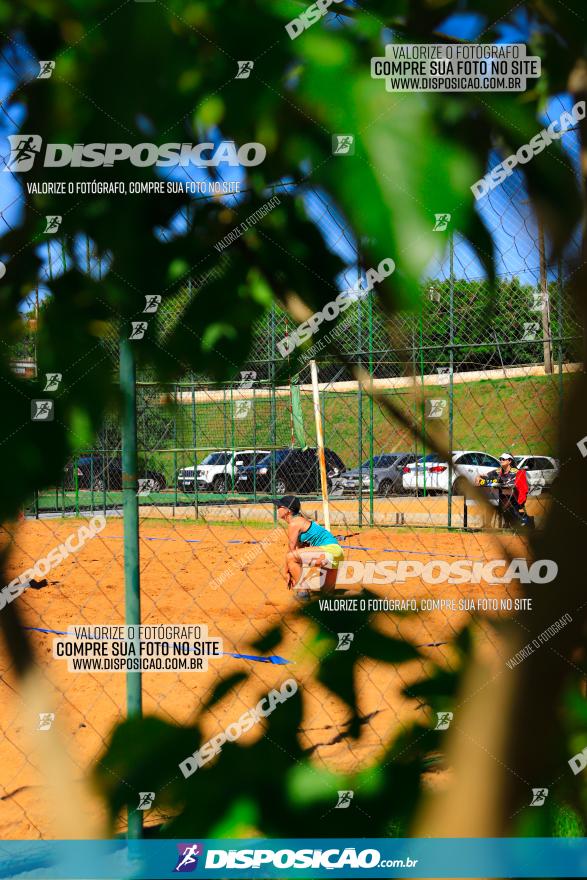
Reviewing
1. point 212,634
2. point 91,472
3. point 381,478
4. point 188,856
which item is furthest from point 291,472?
point 188,856

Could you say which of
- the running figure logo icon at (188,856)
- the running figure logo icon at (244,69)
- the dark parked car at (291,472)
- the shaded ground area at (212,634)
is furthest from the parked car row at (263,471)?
the running figure logo icon at (244,69)

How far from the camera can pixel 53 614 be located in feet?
26.2

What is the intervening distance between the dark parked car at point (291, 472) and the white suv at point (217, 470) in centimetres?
19

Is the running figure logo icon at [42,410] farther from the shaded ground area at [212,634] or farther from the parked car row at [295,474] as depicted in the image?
the parked car row at [295,474]

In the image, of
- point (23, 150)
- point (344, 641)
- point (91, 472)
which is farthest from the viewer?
point (91, 472)

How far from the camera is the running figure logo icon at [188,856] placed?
898mm

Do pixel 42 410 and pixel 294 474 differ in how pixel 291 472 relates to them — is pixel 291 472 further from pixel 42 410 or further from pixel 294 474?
pixel 42 410

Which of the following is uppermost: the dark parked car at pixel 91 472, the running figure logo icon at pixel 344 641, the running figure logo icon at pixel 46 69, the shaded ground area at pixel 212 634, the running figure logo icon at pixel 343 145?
the running figure logo icon at pixel 46 69

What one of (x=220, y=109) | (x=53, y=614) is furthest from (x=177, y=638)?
(x=53, y=614)

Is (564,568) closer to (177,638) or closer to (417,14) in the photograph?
(417,14)

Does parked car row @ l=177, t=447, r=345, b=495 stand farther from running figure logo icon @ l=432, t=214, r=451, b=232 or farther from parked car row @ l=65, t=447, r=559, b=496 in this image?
running figure logo icon @ l=432, t=214, r=451, b=232

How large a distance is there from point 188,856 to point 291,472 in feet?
43.3

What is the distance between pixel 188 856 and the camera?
992mm

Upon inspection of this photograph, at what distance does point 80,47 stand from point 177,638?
2.20 meters
